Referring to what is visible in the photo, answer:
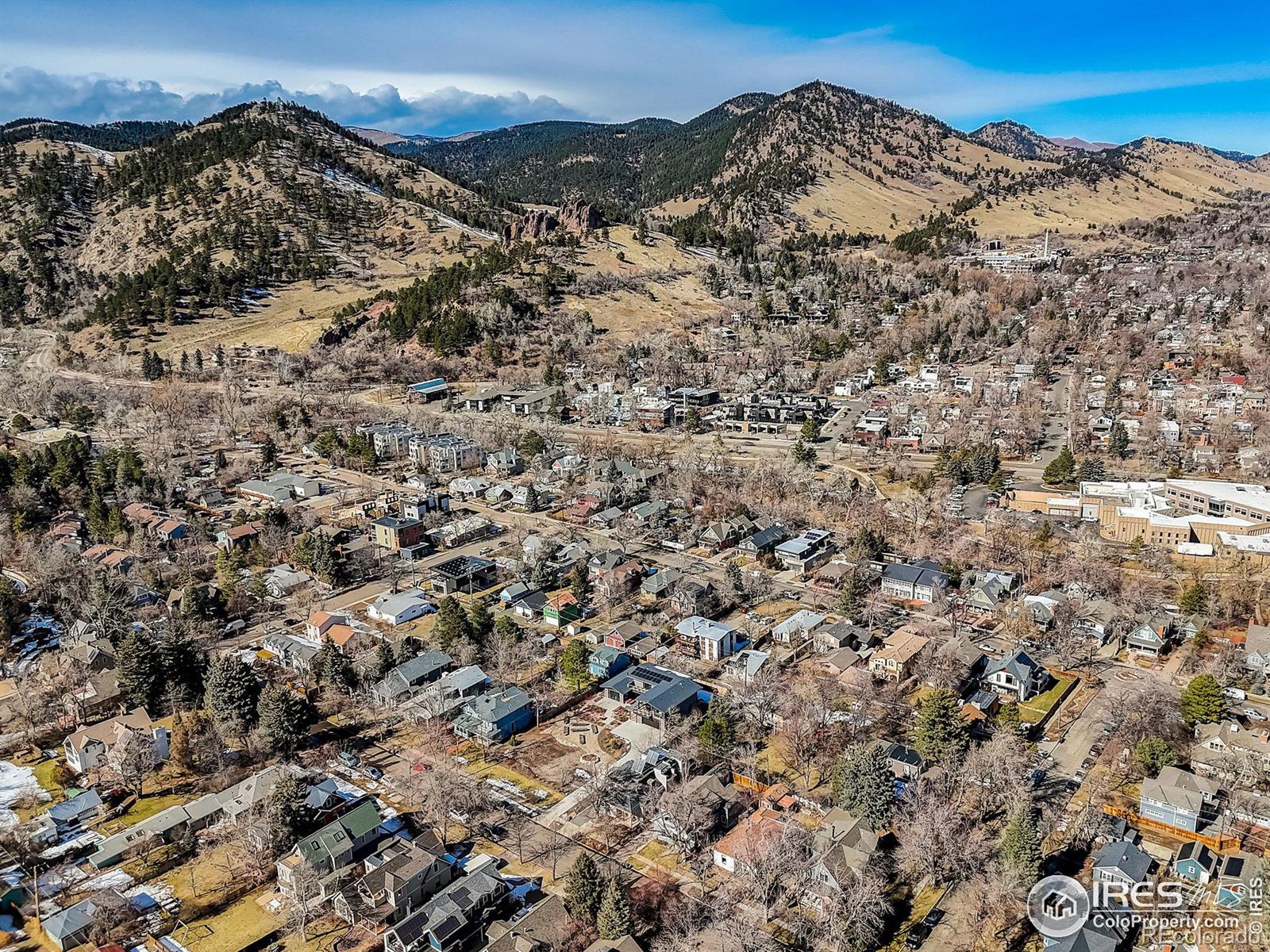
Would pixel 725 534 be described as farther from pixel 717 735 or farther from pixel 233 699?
pixel 233 699

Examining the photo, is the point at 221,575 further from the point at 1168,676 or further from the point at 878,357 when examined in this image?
the point at 878,357

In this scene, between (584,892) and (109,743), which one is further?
(109,743)

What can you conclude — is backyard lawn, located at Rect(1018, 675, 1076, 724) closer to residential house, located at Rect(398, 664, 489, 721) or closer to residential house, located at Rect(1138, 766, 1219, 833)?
residential house, located at Rect(1138, 766, 1219, 833)

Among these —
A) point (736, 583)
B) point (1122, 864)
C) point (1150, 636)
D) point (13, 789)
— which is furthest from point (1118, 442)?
point (13, 789)

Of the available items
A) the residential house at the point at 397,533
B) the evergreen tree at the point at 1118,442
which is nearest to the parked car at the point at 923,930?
the residential house at the point at 397,533

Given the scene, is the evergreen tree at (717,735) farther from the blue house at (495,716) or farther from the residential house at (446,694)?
the residential house at (446,694)
